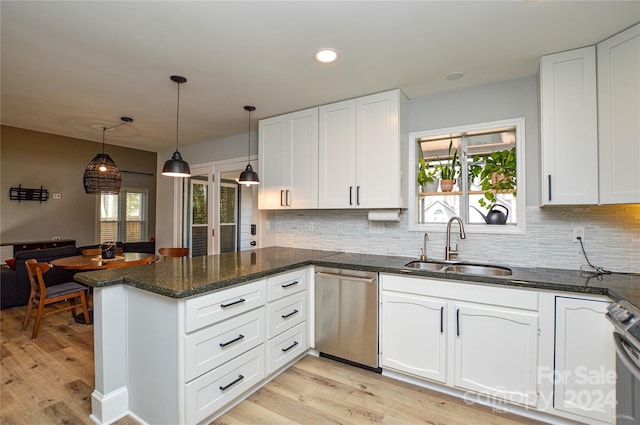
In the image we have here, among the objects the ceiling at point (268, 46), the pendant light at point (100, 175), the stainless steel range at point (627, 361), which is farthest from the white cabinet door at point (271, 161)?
the stainless steel range at point (627, 361)

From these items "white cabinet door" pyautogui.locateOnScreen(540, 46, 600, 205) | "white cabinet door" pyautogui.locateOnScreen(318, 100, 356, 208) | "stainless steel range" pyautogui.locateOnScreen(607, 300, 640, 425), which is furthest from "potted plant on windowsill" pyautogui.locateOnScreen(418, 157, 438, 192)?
"stainless steel range" pyautogui.locateOnScreen(607, 300, 640, 425)

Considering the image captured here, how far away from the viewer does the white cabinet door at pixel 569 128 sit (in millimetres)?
2020

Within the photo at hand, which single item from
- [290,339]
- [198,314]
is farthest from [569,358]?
[198,314]

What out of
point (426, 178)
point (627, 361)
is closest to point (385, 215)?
point (426, 178)

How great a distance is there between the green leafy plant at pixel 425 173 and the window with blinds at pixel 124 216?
6.34 m

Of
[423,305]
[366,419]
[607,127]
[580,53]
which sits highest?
[580,53]

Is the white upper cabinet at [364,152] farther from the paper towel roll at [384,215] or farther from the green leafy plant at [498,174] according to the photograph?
the green leafy plant at [498,174]

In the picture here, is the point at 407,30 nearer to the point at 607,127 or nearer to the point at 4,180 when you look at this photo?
the point at 607,127

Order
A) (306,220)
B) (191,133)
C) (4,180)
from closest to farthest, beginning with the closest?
(306,220)
(191,133)
(4,180)

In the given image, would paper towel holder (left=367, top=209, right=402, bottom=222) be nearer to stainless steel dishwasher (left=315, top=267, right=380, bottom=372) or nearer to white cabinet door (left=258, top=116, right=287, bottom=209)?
stainless steel dishwasher (left=315, top=267, right=380, bottom=372)

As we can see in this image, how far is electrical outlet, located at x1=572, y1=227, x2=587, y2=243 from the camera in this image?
7.36 feet

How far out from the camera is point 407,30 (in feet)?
6.15

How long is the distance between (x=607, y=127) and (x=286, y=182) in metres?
2.63

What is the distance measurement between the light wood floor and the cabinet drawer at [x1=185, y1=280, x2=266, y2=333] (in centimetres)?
68
